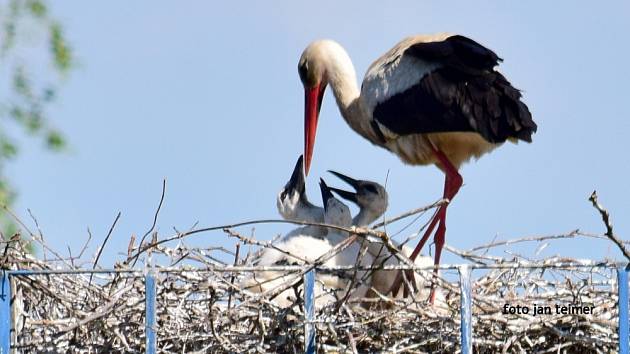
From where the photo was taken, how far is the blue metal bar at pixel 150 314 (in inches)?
284

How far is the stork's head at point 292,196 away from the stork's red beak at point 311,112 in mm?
1187

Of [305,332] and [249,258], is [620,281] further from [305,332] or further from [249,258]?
[249,258]

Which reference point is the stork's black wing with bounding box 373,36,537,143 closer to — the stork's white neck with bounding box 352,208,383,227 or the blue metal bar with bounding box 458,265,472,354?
the stork's white neck with bounding box 352,208,383,227

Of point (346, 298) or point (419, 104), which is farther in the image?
point (419, 104)

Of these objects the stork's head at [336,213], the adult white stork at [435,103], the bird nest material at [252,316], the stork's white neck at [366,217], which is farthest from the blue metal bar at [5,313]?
the stork's white neck at [366,217]

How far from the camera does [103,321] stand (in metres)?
7.54

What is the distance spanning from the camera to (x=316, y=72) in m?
10.2

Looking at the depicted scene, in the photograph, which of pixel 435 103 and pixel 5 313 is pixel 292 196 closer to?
pixel 435 103

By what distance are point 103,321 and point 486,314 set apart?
182 centimetres

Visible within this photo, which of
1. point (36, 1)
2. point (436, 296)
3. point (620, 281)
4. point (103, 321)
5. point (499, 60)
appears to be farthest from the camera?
point (36, 1)

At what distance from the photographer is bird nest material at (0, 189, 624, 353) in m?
7.25

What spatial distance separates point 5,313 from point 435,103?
281 centimetres

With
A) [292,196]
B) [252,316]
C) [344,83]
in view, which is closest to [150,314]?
[252,316]

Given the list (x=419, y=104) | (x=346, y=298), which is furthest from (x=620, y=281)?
(x=419, y=104)
